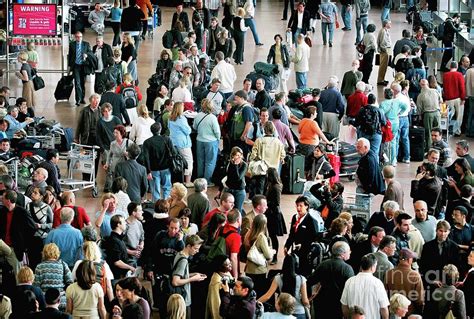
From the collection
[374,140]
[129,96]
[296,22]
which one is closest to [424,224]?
[374,140]

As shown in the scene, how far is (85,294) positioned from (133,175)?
448cm

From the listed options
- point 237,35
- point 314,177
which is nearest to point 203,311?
point 314,177

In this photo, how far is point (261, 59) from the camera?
31250 mm

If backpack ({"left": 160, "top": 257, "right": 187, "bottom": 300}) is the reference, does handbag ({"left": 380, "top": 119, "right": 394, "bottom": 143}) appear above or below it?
above

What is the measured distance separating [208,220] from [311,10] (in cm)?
1875

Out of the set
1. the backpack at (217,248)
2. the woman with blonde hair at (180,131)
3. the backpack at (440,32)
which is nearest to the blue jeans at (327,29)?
the backpack at (440,32)

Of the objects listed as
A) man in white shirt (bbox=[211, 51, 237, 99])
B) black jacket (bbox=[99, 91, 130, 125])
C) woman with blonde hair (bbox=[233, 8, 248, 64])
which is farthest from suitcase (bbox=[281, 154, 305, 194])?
woman with blonde hair (bbox=[233, 8, 248, 64])

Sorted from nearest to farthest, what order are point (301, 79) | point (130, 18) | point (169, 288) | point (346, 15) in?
1. point (169, 288)
2. point (301, 79)
3. point (130, 18)
4. point (346, 15)

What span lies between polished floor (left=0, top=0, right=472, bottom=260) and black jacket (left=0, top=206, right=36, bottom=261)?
4.28 m

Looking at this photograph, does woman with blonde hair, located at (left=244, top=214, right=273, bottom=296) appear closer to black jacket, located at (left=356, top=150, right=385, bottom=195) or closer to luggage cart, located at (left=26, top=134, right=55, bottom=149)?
black jacket, located at (left=356, top=150, right=385, bottom=195)

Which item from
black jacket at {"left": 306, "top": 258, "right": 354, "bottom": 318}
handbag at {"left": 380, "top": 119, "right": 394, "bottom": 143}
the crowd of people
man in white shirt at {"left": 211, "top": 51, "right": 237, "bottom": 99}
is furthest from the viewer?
man in white shirt at {"left": 211, "top": 51, "right": 237, "bottom": 99}

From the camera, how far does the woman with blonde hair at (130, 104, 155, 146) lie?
1950cm

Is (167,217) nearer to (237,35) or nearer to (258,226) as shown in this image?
(258,226)

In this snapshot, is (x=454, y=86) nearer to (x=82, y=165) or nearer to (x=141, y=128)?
(x=141, y=128)
